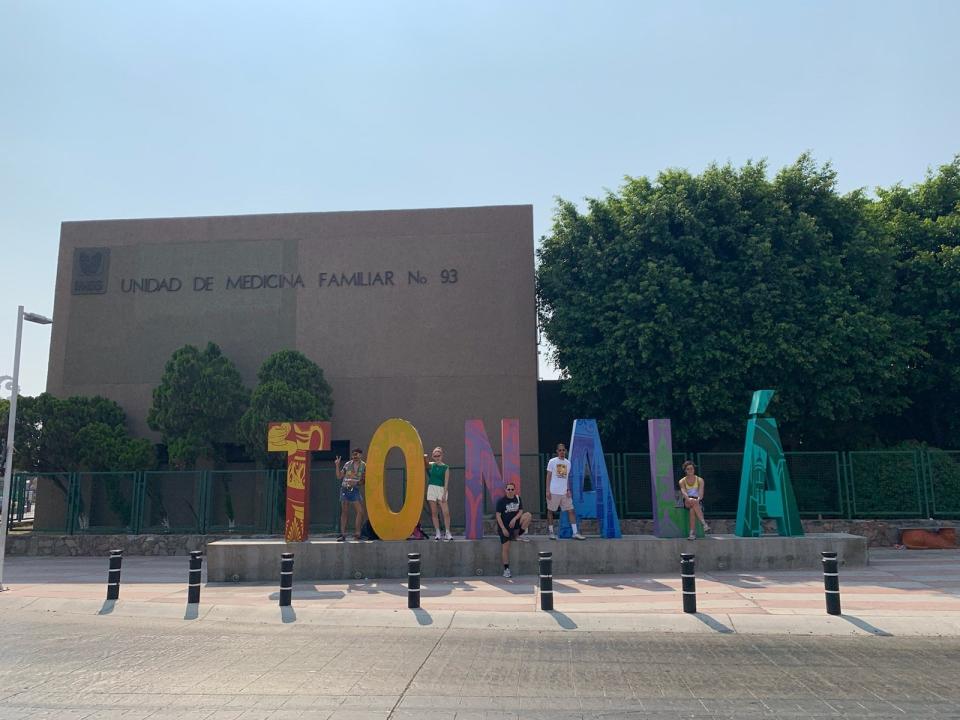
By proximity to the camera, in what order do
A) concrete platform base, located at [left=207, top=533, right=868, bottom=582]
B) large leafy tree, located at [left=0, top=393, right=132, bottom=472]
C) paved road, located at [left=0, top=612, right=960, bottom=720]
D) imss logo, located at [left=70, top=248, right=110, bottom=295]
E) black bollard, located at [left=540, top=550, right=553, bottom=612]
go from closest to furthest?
paved road, located at [left=0, top=612, right=960, bottom=720] → black bollard, located at [left=540, top=550, right=553, bottom=612] → concrete platform base, located at [left=207, top=533, right=868, bottom=582] → large leafy tree, located at [left=0, top=393, right=132, bottom=472] → imss logo, located at [left=70, top=248, right=110, bottom=295]

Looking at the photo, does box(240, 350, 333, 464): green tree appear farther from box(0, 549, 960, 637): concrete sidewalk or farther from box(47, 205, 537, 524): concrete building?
box(0, 549, 960, 637): concrete sidewalk

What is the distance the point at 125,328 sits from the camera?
24234mm

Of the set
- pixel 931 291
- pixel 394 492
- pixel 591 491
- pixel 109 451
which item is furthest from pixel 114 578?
pixel 931 291

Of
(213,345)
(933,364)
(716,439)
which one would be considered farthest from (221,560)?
(933,364)

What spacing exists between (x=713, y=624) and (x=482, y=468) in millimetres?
6610

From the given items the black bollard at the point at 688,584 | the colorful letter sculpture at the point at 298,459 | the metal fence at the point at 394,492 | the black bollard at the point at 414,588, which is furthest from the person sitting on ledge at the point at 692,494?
the colorful letter sculpture at the point at 298,459

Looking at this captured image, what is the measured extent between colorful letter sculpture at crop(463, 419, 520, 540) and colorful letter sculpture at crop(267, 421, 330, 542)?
10.1ft

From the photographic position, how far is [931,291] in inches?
834

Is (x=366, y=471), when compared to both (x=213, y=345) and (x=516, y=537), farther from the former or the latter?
(x=213, y=345)

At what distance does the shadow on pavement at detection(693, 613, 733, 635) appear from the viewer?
9461 mm

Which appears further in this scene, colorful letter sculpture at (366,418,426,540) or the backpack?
the backpack

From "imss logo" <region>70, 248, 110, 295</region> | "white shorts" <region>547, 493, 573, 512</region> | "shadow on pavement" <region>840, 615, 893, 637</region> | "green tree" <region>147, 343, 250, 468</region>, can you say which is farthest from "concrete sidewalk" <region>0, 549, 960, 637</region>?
"imss logo" <region>70, 248, 110, 295</region>

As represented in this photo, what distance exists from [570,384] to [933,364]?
35.2 feet

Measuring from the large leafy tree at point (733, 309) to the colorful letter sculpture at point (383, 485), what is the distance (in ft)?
23.4
